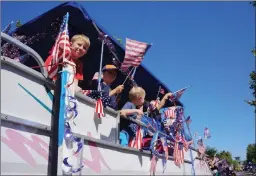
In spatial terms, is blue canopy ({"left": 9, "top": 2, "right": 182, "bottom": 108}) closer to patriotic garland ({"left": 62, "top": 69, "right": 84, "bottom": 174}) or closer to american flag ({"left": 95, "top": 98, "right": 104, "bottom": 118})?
american flag ({"left": 95, "top": 98, "right": 104, "bottom": 118})

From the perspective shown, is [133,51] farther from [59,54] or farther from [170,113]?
[170,113]

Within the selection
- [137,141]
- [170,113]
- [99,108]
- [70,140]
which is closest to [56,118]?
[70,140]

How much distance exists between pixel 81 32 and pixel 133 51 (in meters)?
0.79

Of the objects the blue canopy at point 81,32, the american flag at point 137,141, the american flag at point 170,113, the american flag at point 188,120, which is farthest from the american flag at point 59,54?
the american flag at point 188,120

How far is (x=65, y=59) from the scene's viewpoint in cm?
323

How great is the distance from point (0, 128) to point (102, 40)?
2.58 metres

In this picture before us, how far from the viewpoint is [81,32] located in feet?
15.5

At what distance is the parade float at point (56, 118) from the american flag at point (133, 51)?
302 mm

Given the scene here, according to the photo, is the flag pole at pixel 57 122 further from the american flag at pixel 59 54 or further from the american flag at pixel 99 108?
the american flag at pixel 99 108

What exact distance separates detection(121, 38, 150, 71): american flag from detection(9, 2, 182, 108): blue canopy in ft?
0.98

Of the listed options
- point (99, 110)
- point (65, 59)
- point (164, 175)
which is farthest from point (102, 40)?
point (164, 175)

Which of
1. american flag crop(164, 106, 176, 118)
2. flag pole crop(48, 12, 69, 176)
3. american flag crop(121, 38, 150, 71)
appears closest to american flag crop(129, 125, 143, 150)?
american flag crop(121, 38, 150, 71)

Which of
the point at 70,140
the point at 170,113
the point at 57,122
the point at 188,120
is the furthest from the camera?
the point at 188,120

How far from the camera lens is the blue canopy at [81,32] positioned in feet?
14.1
